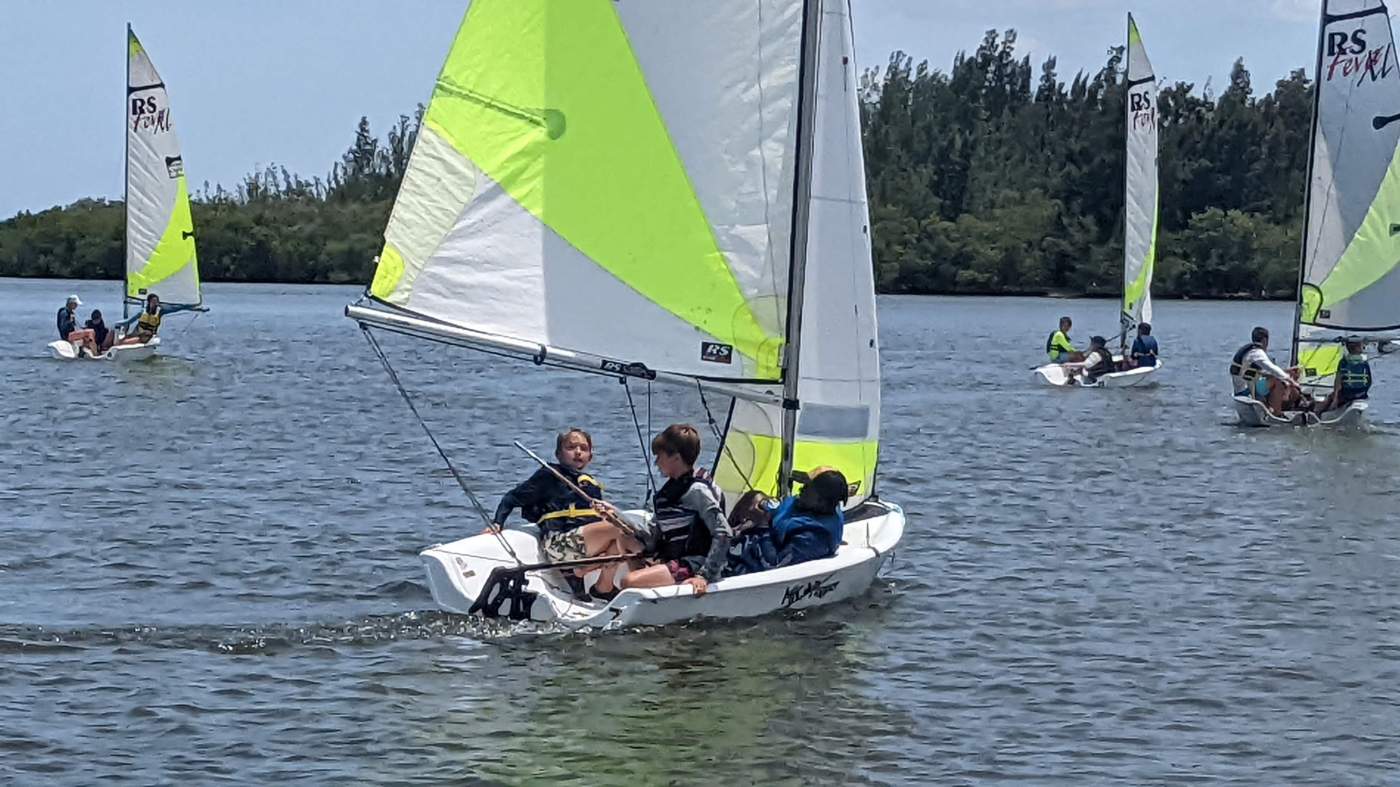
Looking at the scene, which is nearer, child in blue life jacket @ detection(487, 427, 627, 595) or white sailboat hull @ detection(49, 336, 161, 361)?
child in blue life jacket @ detection(487, 427, 627, 595)

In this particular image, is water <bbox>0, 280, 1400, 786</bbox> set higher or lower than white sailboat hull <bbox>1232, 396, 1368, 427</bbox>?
lower

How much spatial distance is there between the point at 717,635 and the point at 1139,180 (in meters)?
28.3

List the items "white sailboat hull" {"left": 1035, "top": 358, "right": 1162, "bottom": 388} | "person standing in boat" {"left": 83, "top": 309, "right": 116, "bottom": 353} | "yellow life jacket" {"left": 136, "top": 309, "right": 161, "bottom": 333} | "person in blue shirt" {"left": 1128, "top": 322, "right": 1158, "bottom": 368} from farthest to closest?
"person standing in boat" {"left": 83, "top": 309, "right": 116, "bottom": 353} < "yellow life jacket" {"left": 136, "top": 309, "right": 161, "bottom": 333} < "person in blue shirt" {"left": 1128, "top": 322, "right": 1158, "bottom": 368} < "white sailboat hull" {"left": 1035, "top": 358, "right": 1162, "bottom": 388}

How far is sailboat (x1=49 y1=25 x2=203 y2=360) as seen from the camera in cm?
3962

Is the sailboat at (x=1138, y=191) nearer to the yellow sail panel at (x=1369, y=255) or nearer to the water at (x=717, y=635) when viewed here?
the yellow sail panel at (x=1369, y=255)

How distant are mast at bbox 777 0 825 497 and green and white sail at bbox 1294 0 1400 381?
1706cm

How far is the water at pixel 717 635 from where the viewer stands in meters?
9.83

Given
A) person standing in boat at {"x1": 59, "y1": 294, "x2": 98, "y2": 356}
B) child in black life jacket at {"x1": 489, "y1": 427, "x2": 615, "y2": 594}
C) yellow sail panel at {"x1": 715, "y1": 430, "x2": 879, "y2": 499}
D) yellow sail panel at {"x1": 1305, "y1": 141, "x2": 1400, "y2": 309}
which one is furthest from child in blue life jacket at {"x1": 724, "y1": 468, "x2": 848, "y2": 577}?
person standing in boat at {"x1": 59, "y1": 294, "x2": 98, "y2": 356}

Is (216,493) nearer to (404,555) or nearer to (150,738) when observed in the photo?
(404,555)

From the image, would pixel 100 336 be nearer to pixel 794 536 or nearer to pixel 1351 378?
pixel 1351 378

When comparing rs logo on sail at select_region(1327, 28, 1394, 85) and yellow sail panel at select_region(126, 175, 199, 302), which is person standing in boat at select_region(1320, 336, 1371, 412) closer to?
rs logo on sail at select_region(1327, 28, 1394, 85)

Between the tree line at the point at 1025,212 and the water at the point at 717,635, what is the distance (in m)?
75.1

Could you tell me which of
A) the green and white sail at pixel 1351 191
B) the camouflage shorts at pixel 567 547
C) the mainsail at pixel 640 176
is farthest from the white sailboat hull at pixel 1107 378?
the camouflage shorts at pixel 567 547

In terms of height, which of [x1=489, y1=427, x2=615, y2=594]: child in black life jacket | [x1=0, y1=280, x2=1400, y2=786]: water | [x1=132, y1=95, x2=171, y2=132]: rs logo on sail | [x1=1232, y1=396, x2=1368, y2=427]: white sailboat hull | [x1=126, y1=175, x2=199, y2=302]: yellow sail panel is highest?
[x1=132, y1=95, x2=171, y2=132]: rs logo on sail
